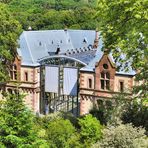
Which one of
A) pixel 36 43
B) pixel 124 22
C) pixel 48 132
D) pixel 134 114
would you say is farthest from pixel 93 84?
pixel 124 22

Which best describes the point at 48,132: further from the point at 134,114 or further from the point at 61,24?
the point at 61,24

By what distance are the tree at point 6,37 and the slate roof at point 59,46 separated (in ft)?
5.92

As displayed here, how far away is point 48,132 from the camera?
3312 cm

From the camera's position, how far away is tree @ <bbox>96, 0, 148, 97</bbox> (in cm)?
2330

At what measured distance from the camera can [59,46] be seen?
196 feet

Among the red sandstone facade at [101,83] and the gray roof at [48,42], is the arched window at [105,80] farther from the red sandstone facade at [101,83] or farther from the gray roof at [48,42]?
the gray roof at [48,42]

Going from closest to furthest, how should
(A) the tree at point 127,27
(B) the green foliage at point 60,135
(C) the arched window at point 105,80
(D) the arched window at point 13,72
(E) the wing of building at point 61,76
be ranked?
(A) the tree at point 127,27, (B) the green foliage at point 60,135, (E) the wing of building at point 61,76, (C) the arched window at point 105,80, (D) the arched window at point 13,72

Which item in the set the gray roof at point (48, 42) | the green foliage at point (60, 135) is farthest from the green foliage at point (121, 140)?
the gray roof at point (48, 42)

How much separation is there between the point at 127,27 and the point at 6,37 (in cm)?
2954

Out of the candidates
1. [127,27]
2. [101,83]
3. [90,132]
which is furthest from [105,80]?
[127,27]

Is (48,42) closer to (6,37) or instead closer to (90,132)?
(6,37)

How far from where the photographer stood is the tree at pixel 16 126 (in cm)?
2341

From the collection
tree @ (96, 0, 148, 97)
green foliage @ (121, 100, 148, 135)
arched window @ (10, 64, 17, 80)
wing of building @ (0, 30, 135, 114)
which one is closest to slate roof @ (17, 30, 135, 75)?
wing of building @ (0, 30, 135, 114)

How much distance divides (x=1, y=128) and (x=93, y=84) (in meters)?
27.7
